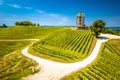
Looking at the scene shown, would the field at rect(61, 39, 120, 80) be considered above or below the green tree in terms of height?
below

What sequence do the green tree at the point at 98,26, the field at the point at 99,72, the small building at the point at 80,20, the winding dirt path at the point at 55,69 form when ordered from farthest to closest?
the small building at the point at 80,20 → the green tree at the point at 98,26 → the winding dirt path at the point at 55,69 → the field at the point at 99,72

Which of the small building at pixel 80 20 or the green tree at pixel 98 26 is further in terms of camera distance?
the small building at pixel 80 20

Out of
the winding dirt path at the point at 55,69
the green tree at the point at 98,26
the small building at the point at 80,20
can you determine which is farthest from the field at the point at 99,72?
the small building at the point at 80,20

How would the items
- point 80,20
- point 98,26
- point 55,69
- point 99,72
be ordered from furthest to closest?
point 80,20
point 98,26
point 55,69
point 99,72

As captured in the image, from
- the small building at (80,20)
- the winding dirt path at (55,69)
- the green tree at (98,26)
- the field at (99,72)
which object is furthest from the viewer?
the small building at (80,20)

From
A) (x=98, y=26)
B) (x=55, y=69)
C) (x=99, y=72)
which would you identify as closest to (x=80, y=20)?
(x=98, y=26)

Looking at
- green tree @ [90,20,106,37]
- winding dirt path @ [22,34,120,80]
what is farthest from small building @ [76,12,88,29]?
winding dirt path @ [22,34,120,80]

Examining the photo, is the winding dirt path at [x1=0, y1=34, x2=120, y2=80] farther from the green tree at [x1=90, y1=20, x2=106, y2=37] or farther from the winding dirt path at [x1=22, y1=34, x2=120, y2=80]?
the green tree at [x1=90, y1=20, x2=106, y2=37]

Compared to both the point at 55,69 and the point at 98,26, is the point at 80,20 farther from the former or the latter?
the point at 55,69

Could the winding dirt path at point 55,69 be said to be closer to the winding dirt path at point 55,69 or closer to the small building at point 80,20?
the winding dirt path at point 55,69

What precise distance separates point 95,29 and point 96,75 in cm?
4172

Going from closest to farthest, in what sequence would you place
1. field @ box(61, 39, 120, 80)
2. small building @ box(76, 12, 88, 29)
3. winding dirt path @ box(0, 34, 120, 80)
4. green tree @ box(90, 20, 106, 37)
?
field @ box(61, 39, 120, 80), winding dirt path @ box(0, 34, 120, 80), green tree @ box(90, 20, 106, 37), small building @ box(76, 12, 88, 29)

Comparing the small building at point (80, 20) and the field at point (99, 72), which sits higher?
the small building at point (80, 20)

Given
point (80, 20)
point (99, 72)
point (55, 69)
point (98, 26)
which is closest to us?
point (99, 72)
